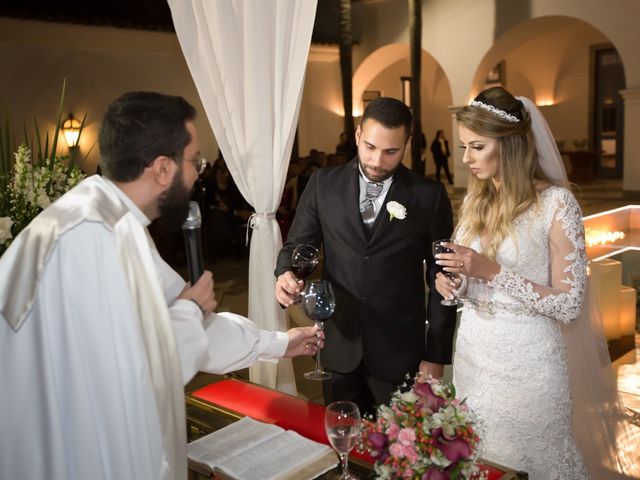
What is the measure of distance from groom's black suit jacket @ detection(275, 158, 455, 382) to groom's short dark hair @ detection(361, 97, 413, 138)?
271 millimetres

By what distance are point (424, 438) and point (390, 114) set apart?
152 centimetres

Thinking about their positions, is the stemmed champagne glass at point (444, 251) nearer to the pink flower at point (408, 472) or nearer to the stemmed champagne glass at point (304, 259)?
the stemmed champagne glass at point (304, 259)

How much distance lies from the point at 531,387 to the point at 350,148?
40.3 feet

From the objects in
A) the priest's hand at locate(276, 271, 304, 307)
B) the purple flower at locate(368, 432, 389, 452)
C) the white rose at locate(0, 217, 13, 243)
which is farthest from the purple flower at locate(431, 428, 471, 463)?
the white rose at locate(0, 217, 13, 243)

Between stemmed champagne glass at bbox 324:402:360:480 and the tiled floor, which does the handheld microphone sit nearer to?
stemmed champagne glass at bbox 324:402:360:480

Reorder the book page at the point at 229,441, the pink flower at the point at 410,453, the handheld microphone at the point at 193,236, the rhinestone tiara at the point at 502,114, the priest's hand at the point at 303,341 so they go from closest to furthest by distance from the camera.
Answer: the pink flower at the point at 410,453 → the handheld microphone at the point at 193,236 → the book page at the point at 229,441 → the priest's hand at the point at 303,341 → the rhinestone tiara at the point at 502,114

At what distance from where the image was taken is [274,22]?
3.65 m

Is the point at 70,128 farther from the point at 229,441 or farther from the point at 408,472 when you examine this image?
the point at 408,472

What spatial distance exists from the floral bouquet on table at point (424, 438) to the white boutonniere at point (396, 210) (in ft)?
3.70

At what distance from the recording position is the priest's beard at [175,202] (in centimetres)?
184

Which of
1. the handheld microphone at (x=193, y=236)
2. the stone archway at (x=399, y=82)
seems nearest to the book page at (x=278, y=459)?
the handheld microphone at (x=193, y=236)

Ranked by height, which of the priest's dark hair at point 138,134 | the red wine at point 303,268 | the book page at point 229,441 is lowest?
the book page at point 229,441

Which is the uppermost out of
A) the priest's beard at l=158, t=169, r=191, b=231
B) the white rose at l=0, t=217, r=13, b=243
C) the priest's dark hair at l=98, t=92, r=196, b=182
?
the priest's dark hair at l=98, t=92, r=196, b=182

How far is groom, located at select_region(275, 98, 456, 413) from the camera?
2.87 m
